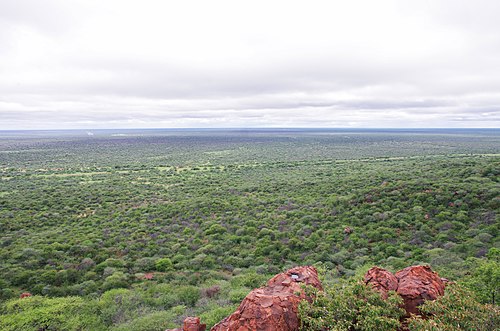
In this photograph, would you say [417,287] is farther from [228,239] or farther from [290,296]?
[228,239]

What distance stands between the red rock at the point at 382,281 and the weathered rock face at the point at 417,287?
0.25 m

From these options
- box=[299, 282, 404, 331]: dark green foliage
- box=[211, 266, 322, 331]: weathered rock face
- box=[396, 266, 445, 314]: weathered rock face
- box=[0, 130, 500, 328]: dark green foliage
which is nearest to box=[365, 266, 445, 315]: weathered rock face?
box=[396, 266, 445, 314]: weathered rock face

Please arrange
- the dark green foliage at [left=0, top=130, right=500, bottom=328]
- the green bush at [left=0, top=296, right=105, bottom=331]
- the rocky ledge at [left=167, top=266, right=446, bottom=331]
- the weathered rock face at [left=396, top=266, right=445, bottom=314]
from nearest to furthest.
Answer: the rocky ledge at [left=167, top=266, right=446, bottom=331], the weathered rock face at [left=396, top=266, right=445, bottom=314], the green bush at [left=0, top=296, right=105, bottom=331], the dark green foliage at [left=0, top=130, right=500, bottom=328]

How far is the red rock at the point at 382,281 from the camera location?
11072 millimetres

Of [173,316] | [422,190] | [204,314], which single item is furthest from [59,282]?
[422,190]

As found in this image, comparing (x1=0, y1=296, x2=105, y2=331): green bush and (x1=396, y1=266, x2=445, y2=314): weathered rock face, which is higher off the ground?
(x1=396, y1=266, x2=445, y2=314): weathered rock face

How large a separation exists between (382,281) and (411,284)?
1.03 m

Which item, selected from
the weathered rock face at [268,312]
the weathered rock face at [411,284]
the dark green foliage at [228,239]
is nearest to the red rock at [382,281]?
the weathered rock face at [411,284]

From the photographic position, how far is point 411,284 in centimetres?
1112

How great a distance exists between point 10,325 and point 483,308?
67.5ft

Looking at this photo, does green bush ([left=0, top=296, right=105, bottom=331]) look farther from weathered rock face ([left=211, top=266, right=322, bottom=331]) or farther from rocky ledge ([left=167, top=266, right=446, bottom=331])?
weathered rock face ([left=211, top=266, right=322, bottom=331])

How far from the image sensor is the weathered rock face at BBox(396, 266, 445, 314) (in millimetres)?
10680

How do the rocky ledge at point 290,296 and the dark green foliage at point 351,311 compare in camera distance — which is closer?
the dark green foliage at point 351,311

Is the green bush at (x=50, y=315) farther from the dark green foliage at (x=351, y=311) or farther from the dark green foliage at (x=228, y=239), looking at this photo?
the dark green foliage at (x=351, y=311)
